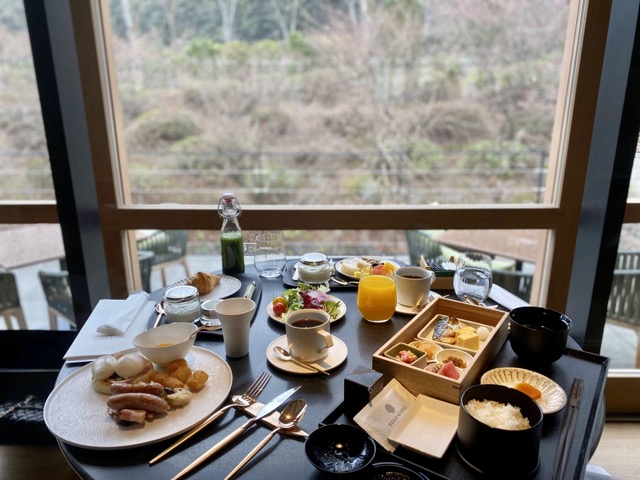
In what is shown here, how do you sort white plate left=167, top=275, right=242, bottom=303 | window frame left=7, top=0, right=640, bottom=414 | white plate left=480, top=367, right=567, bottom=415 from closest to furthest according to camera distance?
1. white plate left=480, top=367, right=567, bottom=415
2. white plate left=167, top=275, right=242, bottom=303
3. window frame left=7, top=0, right=640, bottom=414

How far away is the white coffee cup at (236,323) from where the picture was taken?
116 centimetres

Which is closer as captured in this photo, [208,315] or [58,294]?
[208,315]

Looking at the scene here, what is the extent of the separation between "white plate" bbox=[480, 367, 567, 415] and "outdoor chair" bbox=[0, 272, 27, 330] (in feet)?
8.24

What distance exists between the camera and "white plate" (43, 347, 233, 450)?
0.89 metres

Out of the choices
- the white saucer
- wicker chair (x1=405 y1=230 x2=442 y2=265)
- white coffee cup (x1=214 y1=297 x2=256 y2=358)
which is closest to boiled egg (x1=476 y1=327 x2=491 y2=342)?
the white saucer

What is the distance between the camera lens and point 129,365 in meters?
1.06

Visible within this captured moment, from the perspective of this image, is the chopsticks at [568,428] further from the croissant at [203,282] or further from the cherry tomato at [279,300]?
the croissant at [203,282]

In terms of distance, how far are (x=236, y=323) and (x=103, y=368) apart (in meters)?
0.32

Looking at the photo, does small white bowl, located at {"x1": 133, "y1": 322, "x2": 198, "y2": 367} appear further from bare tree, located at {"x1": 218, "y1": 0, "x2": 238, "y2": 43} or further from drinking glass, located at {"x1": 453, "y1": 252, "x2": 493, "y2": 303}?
bare tree, located at {"x1": 218, "y1": 0, "x2": 238, "y2": 43}

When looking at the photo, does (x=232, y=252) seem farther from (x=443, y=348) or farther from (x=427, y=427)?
(x=427, y=427)

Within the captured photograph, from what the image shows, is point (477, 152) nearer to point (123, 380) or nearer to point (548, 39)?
point (548, 39)

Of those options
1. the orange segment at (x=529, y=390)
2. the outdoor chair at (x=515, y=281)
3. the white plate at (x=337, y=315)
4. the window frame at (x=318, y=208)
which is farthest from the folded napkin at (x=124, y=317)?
the outdoor chair at (x=515, y=281)

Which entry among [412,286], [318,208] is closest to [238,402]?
[412,286]

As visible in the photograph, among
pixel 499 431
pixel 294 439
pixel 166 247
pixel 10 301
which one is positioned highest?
pixel 499 431
